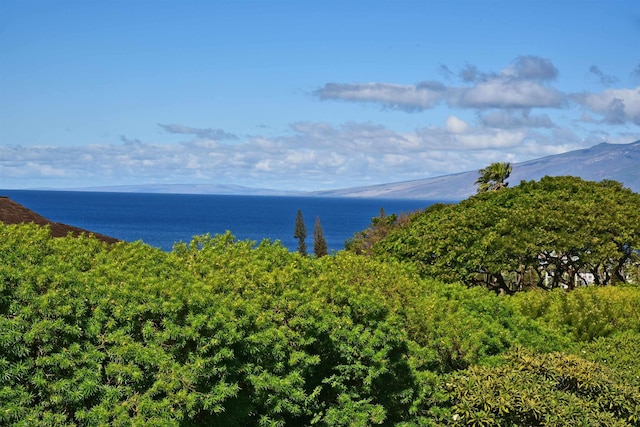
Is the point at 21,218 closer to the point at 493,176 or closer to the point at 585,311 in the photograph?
the point at 585,311

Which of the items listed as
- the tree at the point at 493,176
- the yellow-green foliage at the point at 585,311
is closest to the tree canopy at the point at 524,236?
the yellow-green foliage at the point at 585,311

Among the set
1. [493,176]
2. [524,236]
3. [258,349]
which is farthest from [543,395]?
[493,176]

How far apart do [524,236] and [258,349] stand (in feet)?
53.8

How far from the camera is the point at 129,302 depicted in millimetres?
10430

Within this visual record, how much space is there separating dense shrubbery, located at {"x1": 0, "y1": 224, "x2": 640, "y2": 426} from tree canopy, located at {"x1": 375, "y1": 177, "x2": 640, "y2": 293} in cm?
825

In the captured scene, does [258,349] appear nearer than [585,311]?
Yes

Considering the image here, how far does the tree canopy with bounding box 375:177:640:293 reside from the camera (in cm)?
2444

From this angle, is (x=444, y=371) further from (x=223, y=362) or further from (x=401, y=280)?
(x=223, y=362)

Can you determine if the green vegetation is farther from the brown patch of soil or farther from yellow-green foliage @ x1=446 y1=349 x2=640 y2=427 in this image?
the brown patch of soil

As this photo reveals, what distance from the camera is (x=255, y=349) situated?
409 inches

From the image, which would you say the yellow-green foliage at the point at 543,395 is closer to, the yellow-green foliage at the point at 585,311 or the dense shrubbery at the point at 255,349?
the dense shrubbery at the point at 255,349

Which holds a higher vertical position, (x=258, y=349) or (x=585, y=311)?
(x=258, y=349)

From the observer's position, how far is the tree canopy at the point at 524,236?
2444 cm

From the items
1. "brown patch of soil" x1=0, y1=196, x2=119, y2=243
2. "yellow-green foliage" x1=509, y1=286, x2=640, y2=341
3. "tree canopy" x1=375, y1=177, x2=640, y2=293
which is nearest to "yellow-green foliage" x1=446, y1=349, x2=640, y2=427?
"yellow-green foliage" x1=509, y1=286, x2=640, y2=341
